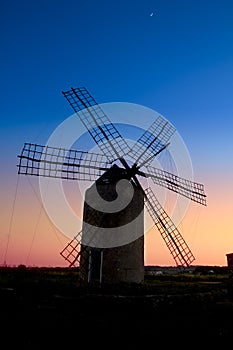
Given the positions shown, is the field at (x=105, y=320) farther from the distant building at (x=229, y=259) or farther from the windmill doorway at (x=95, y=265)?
the distant building at (x=229, y=259)

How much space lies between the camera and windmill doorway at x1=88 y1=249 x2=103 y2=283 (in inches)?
744

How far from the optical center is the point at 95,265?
64.1 feet

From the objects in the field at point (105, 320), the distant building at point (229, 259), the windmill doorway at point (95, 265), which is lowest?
the field at point (105, 320)

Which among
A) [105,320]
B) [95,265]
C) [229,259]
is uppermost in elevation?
[229,259]

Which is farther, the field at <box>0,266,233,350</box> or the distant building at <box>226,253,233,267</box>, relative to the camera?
the distant building at <box>226,253,233,267</box>

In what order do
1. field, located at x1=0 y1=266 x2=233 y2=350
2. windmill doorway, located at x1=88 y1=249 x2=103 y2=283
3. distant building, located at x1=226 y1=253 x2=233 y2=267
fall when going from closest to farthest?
field, located at x1=0 y1=266 x2=233 y2=350
windmill doorway, located at x1=88 y1=249 x2=103 y2=283
distant building, located at x1=226 y1=253 x2=233 y2=267

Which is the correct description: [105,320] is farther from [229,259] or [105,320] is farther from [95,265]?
[229,259]

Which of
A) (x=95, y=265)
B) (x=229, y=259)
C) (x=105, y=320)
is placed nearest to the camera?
(x=105, y=320)

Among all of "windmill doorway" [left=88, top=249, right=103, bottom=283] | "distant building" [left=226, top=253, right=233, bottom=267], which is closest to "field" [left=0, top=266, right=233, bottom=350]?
"windmill doorway" [left=88, top=249, right=103, bottom=283]

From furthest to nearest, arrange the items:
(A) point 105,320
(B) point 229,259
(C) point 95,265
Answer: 1. (B) point 229,259
2. (C) point 95,265
3. (A) point 105,320

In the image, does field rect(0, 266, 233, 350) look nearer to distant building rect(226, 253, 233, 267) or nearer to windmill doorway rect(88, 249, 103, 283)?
windmill doorway rect(88, 249, 103, 283)

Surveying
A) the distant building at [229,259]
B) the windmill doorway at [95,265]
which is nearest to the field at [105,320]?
the windmill doorway at [95,265]

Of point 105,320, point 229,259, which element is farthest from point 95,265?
point 229,259

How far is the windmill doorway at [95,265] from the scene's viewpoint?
18.9 m
